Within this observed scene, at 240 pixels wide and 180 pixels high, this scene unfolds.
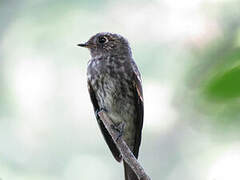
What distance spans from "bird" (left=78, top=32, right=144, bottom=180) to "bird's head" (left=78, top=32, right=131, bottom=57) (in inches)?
2.7

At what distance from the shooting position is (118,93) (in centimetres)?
407

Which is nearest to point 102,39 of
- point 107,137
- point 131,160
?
point 107,137

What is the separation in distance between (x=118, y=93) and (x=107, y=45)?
2.14 ft

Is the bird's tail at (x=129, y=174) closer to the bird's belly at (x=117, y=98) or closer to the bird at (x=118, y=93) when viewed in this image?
the bird at (x=118, y=93)

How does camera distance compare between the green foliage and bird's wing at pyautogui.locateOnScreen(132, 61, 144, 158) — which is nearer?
the green foliage

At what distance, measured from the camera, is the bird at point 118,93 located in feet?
13.3

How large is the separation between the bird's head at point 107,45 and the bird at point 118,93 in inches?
2.7

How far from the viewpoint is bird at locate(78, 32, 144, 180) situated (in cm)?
406

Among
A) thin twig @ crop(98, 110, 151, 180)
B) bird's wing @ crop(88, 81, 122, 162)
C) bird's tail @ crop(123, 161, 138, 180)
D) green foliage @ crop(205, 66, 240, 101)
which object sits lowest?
bird's tail @ crop(123, 161, 138, 180)

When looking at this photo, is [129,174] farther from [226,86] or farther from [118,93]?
[226,86]

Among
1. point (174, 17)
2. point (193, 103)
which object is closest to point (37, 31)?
point (174, 17)

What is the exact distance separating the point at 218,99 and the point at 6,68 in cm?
571

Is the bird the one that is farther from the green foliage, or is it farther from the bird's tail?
the green foliage

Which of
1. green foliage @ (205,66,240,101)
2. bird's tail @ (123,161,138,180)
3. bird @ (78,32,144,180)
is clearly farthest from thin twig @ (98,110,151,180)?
green foliage @ (205,66,240,101)
